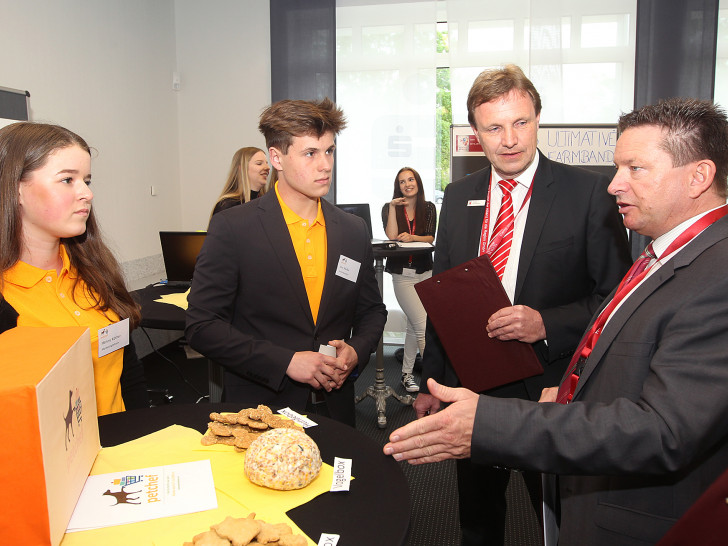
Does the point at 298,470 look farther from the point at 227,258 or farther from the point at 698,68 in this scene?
the point at 698,68

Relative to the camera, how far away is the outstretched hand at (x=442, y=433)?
1.20m

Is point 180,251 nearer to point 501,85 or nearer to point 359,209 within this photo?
point 359,209

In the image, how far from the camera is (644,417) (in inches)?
42.3

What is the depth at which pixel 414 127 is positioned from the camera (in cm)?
605

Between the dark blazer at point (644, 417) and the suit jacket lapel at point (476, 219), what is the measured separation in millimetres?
811

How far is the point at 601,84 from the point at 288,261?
4.97m

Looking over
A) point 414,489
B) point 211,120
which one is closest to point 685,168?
point 414,489

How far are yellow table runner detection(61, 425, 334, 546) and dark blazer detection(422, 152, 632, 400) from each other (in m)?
0.94

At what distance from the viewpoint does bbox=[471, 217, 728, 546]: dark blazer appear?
1.05 metres

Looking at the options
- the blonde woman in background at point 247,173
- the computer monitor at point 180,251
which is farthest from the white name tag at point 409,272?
the computer monitor at point 180,251

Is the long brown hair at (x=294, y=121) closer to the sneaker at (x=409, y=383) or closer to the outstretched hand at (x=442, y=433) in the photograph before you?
the outstretched hand at (x=442, y=433)

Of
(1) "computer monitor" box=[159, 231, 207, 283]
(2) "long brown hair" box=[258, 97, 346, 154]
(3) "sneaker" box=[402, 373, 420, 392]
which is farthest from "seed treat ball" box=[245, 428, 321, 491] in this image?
(3) "sneaker" box=[402, 373, 420, 392]

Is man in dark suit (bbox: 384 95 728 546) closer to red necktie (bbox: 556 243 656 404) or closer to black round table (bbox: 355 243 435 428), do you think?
red necktie (bbox: 556 243 656 404)

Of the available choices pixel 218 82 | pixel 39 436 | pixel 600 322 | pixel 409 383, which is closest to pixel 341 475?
pixel 39 436
